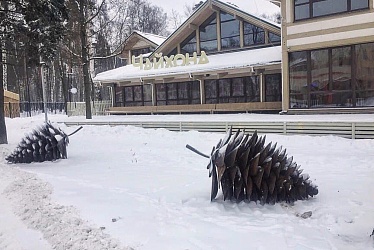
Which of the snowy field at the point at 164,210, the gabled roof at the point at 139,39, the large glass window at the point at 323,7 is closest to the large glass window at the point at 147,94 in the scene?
the gabled roof at the point at 139,39

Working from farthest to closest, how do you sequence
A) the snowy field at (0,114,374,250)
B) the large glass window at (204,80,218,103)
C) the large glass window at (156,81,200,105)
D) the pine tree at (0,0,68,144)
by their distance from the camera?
1. the large glass window at (156,81,200,105)
2. the large glass window at (204,80,218,103)
3. the pine tree at (0,0,68,144)
4. the snowy field at (0,114,374,250)

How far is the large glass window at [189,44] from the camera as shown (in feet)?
74.0

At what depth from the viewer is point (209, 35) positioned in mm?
21750

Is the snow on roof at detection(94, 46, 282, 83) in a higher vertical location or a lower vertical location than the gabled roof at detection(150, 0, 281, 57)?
lower

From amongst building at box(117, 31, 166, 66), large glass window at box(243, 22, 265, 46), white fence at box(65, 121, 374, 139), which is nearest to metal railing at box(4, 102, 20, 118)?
building at box(117, 31, 166, 66)

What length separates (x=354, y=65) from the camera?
14.5 m

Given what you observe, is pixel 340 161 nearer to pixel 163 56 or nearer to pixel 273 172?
pixel 273 172

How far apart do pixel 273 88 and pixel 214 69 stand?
371cm

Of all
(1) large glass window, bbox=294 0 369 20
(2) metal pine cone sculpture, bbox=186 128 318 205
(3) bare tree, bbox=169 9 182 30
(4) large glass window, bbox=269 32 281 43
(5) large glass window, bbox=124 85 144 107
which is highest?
(3) bare tree, bbox=169 9 182 30

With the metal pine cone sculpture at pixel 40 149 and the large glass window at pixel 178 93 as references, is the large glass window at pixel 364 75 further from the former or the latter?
the metal pine cone sculpture at pixel 40 149

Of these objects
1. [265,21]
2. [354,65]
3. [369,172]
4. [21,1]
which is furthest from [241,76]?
[369,172]

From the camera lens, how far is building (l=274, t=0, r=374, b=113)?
1439 centimetres

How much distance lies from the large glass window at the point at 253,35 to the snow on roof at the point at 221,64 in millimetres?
778

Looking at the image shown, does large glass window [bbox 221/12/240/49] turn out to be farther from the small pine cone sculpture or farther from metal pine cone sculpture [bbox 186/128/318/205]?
metal pine cone sculpture [bbox 186/128/318/205]
